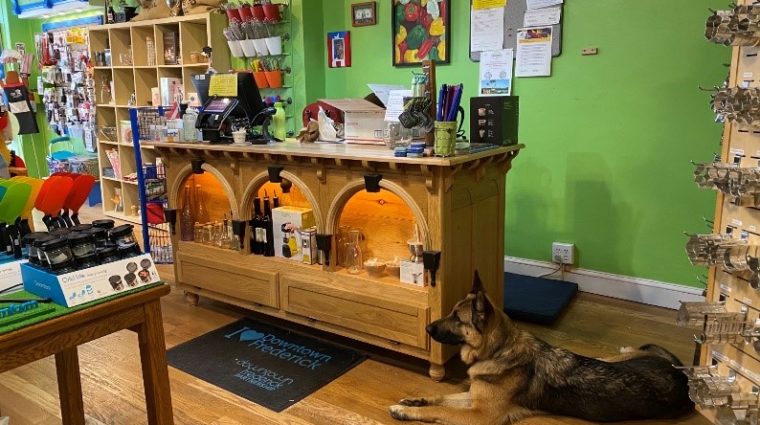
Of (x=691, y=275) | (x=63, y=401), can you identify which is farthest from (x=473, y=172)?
(x=63, y=401)

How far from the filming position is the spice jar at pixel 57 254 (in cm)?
166

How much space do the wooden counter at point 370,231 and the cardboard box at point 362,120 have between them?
110mm

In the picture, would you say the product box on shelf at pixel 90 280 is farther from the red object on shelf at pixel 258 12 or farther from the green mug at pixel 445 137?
the red object on shelf at pixel 258 12

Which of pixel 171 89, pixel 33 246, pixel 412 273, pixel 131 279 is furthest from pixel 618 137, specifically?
pixel 171 89

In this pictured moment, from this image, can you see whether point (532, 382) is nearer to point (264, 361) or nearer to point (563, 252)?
point (264, 361)

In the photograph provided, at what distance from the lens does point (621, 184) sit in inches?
151

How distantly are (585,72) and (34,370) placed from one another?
12.3ft

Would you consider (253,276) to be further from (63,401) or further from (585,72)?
(585,72)

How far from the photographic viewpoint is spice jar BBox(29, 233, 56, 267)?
168cm

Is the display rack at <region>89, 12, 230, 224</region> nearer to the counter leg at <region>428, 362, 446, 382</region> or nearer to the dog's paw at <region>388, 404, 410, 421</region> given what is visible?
the counter leg at <region>428, 362, 446, 382</region>

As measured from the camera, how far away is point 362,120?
326 centimetres

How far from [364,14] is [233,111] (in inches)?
67.7

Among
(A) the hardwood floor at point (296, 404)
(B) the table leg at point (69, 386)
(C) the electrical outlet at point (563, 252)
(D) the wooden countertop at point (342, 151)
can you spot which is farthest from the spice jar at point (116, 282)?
(C) the electrical outlet at point (563, 252)

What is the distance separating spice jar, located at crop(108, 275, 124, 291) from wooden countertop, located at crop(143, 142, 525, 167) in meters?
1.35
